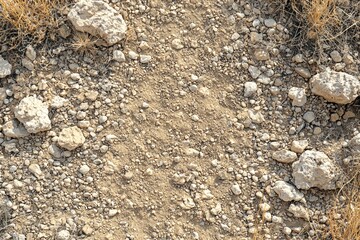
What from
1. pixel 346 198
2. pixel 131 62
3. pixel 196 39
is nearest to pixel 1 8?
pixel 131 62

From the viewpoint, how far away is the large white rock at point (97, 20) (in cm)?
278

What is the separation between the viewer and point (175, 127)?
279cm

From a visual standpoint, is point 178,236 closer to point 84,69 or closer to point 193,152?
point 193,152

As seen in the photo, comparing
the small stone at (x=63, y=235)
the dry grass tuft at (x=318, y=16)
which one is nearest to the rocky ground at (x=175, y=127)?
the small stone at (x=63, y=235)

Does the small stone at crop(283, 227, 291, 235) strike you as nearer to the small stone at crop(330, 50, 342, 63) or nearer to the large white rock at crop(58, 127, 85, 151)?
the small stone at crop(330, 50, 342, 63)

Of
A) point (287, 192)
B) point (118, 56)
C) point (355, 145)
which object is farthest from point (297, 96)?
Answer: point (118, 56)

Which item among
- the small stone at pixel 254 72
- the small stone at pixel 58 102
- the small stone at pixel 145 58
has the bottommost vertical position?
the small stone at pixel 58 102

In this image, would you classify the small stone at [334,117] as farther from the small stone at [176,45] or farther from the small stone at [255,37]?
the small stone at [176,45]

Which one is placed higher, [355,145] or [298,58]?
[298,58]

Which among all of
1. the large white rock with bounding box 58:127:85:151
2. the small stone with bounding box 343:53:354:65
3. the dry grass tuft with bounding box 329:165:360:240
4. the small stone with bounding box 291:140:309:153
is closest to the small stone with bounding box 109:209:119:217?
the large white rock with bounding box 58:127:85:151

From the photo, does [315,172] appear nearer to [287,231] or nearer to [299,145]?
[299,145]

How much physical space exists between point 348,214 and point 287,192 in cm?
32

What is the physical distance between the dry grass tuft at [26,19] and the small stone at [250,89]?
1059 mm

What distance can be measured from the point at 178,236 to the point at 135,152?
48 cm
